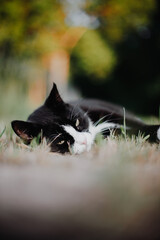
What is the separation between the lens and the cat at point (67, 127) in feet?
5.11

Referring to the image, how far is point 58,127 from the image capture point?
163cm

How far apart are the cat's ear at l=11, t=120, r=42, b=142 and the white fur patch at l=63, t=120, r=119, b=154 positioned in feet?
0.57

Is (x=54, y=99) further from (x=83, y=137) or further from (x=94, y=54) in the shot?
(x=94, y=54)

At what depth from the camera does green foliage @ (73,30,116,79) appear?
8859 millimetres

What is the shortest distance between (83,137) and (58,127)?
0.55ft

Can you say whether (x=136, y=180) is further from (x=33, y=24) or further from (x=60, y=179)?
→ (x=33, y=24)

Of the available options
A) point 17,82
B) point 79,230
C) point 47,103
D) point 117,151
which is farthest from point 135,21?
point 79,230

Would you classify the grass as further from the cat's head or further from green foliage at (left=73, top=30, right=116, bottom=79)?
green foliage at (left=73, top=30, right=116, bottom=79)

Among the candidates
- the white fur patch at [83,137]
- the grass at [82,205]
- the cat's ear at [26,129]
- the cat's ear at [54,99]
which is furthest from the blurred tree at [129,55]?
the grass at [82,205]

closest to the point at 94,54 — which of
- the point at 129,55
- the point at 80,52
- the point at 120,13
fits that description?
the point at 80,52

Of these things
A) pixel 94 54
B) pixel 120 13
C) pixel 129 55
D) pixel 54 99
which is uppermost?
pixel 120 13

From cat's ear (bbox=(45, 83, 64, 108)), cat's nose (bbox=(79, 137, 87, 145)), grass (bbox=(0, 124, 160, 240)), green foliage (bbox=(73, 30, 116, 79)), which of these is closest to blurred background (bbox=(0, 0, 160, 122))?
green foliage (bbox=(73, 30, 116, 79))

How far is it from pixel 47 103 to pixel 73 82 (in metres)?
9.33

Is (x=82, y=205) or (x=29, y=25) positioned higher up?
(x=29, y=25)
